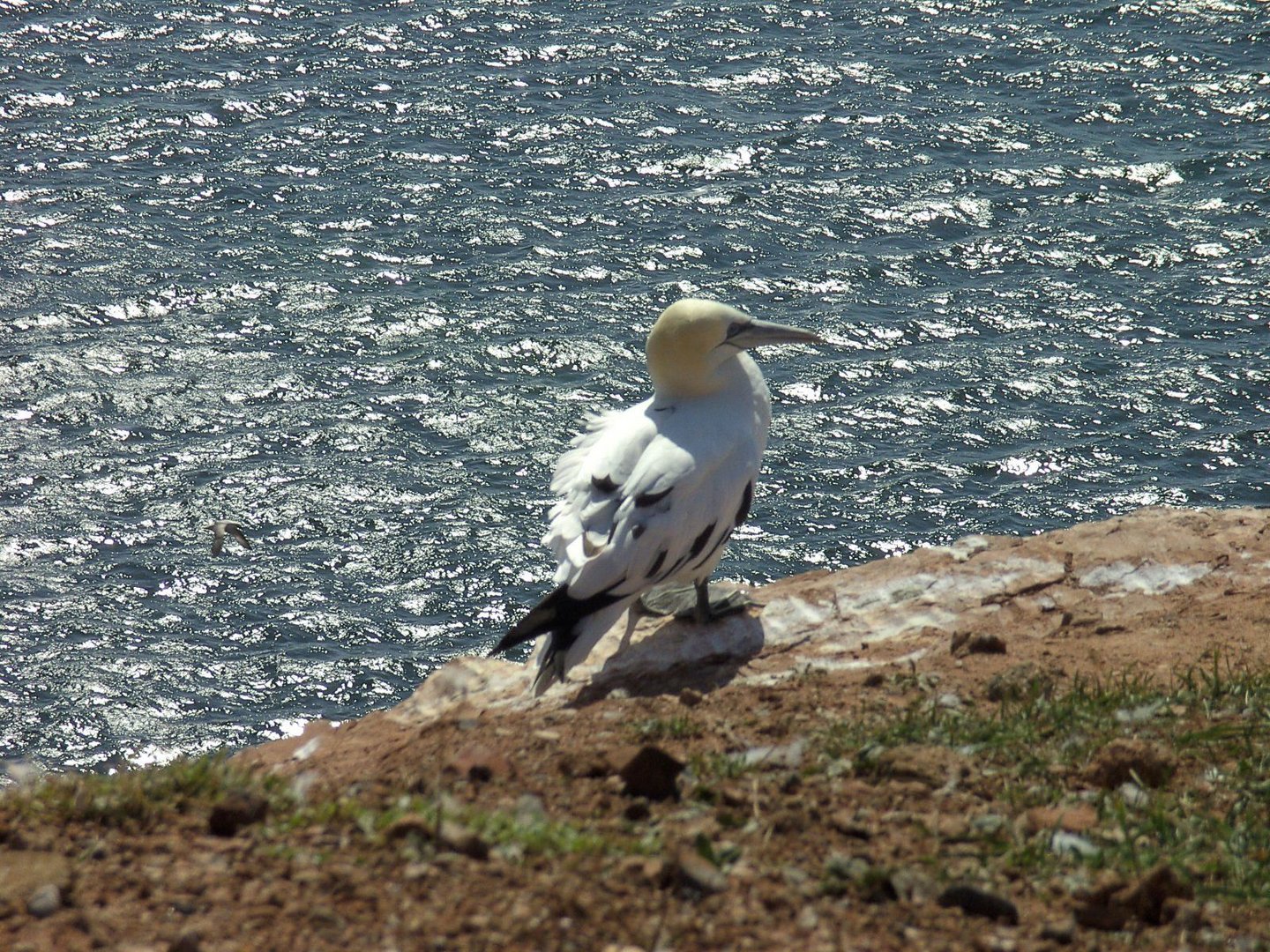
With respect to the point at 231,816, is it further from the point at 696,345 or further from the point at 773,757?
the point at 696,345

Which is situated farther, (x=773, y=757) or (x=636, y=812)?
(x=773, y=757)

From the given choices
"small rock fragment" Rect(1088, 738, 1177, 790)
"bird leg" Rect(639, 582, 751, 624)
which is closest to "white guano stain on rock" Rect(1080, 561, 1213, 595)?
"bird leg" Rect(639, 582, 751, 624)

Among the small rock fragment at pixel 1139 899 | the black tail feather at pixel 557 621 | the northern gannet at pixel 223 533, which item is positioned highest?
the small rock fragment at pixel 1139 899

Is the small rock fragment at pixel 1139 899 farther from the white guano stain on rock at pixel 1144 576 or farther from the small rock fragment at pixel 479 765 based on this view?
the white guano stain on rock at pixel 1144 576

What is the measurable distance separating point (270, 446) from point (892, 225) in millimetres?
6767

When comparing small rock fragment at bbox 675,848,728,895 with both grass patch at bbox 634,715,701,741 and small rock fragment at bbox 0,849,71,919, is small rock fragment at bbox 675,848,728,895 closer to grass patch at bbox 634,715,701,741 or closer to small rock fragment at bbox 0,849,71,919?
grass patch at bbox 634,715,701,741

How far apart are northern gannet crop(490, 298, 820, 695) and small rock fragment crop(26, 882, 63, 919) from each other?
9.75 ft

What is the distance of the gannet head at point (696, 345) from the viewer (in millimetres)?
8195

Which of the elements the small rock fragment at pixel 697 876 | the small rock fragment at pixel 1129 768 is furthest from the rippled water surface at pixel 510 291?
the small rock fragment at pixel 697 876

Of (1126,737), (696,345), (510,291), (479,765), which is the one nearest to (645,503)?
(696,345)

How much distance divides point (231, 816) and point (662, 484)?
3.40m

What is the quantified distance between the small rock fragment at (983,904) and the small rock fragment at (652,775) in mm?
982

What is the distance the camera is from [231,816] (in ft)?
15.4

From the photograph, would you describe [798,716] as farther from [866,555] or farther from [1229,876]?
[866,555]
